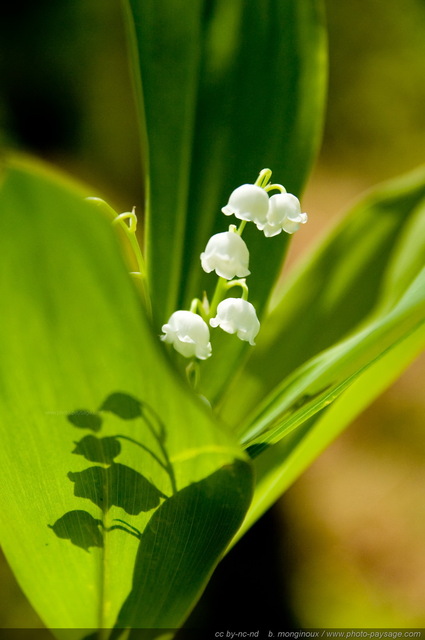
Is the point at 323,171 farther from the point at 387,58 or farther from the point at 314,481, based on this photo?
the point at 314,481

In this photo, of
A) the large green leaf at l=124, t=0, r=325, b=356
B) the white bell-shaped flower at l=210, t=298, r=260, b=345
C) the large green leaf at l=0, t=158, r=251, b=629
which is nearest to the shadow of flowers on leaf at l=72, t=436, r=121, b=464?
the large green leaf at l=0, t=158, r=251, b=629

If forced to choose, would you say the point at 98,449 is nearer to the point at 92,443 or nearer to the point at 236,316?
the point at 92,443

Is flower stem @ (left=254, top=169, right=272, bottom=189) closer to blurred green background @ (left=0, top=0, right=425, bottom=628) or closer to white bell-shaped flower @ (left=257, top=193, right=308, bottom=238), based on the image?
white bell-shaped flower @ (left=257, top=193, right=308, bottom=238)

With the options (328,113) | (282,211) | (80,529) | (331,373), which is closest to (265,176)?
(282,211)

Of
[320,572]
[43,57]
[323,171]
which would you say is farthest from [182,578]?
[43,57]

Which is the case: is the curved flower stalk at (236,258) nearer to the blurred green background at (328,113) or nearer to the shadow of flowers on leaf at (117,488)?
the shadow of flowers on leaf at (117,488)

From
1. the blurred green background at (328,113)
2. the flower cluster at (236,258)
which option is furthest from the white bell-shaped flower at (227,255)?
the blurred green background at (328,113)
